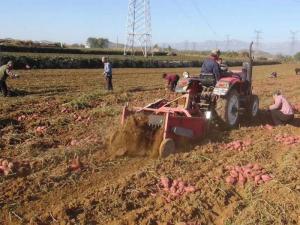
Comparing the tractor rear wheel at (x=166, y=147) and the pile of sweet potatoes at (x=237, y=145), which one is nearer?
the tractor rear wheel at (x=166, y=147)

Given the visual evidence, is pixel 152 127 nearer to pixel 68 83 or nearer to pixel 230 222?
pixel 230 222

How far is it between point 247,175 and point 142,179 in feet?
4.89

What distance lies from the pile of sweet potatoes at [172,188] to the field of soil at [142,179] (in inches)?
0.6

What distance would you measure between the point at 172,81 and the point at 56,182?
35.8 ft

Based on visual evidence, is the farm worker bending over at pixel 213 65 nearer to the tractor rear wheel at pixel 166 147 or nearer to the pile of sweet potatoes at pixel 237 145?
the pile of sweet potatoes at pixel 237 145

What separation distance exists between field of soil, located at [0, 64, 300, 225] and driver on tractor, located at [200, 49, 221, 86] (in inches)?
40.6

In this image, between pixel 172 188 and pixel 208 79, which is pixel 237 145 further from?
pixel 172 188

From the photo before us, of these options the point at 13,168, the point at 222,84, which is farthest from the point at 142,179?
the point at 222,84

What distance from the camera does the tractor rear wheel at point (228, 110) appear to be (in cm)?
912

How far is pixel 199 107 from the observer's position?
910 centimetres

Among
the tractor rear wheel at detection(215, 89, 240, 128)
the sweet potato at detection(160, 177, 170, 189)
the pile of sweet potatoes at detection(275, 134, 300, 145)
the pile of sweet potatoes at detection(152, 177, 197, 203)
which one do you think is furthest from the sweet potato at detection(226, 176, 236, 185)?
the tractor rear wheel at detection(215, 89, 240, 128)

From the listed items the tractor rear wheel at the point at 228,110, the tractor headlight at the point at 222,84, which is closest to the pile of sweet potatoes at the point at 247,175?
the tractor rear wheel at the point at 228,110

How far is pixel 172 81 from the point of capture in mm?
16766

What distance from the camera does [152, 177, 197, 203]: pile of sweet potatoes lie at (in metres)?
5.88
